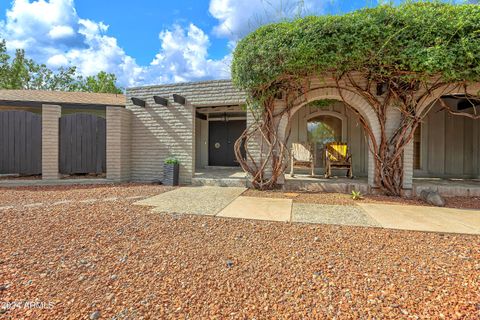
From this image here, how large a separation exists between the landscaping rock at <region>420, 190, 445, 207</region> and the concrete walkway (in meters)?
0.32

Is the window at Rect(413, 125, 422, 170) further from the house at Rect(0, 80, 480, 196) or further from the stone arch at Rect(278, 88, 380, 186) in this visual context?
the stone arch at Rect(278, 88, 380, 186)

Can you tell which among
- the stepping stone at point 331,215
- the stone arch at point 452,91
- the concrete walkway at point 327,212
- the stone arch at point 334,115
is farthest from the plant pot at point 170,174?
the stone arch at point 452,91

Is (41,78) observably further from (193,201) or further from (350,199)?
(350,199)

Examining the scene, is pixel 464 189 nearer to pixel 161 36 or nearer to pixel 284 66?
pixel 284 66

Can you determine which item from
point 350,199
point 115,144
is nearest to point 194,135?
point 115,144

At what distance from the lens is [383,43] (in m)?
4.03

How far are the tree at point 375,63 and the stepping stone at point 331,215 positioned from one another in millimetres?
1733

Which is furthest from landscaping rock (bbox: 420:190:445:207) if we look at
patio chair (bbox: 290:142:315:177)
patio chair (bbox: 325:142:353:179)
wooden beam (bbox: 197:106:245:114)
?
wooden beam (bbox: 197:106:245:114)

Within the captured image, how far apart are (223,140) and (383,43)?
7.39m

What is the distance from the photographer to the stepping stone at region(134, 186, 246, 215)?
3688mm

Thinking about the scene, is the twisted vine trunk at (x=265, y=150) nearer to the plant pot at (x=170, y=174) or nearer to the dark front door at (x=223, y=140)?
the plant pot at (x=170, y=174)

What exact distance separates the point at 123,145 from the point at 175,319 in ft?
21.1

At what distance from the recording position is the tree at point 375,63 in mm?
3883

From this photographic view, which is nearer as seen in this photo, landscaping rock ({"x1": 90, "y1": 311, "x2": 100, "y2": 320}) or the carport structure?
landscaping rock ({"x1": 90, "y1": 311, "x2": 100, "y2": 320})
